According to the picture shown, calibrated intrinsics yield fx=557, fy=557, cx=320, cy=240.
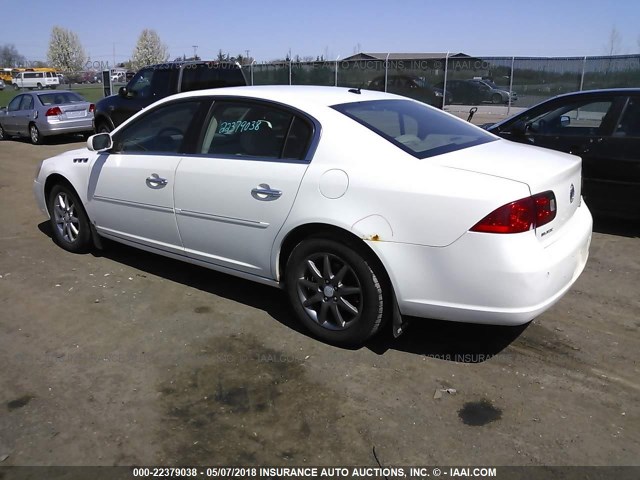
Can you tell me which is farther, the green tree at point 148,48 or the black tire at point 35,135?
the green tree at point 148,48

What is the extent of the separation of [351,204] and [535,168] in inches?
43.1

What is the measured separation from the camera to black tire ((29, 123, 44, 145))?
47.7 ft

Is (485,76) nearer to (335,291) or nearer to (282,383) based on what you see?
(335,291)

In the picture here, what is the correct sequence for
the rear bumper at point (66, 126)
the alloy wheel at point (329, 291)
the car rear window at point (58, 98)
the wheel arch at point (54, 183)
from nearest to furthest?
the alloy wheel at point (329, 291), the wheel arch at point (54, 183), the rear bumper at point (66, 126), the car rear window at point (58, 98)

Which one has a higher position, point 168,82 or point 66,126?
point 168,82

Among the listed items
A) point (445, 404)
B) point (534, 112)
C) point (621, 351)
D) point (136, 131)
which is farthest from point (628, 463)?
point (534, 112)

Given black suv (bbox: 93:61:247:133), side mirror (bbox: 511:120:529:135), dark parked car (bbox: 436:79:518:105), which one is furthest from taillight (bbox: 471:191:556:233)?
dark parked car (bbox: 436:79:518:105)

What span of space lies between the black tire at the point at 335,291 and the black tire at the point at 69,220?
2.55 metres

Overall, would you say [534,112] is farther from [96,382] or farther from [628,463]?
[96,382]

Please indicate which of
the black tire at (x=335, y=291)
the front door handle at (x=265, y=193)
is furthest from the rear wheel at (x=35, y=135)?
the black tire at (x=335, y=291)

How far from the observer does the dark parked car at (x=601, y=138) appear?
5.66 meters

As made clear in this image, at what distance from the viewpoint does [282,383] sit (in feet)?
10.6

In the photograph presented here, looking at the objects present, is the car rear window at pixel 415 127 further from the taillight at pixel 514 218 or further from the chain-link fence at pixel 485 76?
the chain-link fence at pixel 485 76

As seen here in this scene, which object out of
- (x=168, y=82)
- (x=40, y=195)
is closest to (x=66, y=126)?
(x=168, y=82)
